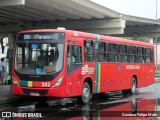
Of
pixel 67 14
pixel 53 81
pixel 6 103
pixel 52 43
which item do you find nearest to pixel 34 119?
pixel 53 81

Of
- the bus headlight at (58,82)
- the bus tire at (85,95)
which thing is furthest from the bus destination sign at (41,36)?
the bus tire at (85,95)

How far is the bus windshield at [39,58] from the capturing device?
1525 cm

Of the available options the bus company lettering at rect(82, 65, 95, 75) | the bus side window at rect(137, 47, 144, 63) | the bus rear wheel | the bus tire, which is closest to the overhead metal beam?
the bus company lettering at rect(82, 65, 95, 75)

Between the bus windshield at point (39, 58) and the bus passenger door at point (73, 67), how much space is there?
0.48m

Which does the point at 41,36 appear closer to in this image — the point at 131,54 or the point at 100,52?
the point at 100,52

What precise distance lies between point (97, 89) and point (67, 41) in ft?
11.3

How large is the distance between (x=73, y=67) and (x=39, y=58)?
1.40 metres

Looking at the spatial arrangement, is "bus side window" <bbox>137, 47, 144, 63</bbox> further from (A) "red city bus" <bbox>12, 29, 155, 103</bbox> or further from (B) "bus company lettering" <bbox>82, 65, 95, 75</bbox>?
(B) "bus company lettering" <bbox>82, 65, 95, 75</bbox>

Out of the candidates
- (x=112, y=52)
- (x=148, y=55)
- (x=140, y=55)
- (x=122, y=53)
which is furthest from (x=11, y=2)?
(x=148, y=55)

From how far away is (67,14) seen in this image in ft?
102

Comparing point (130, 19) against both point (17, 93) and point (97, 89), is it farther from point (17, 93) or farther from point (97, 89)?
point (17, 93)

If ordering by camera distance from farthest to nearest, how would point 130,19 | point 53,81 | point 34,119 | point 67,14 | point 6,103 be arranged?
point 130,19
point 67,14
point 6,103
point 53,81
point 34,119

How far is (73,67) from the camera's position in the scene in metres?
15.8

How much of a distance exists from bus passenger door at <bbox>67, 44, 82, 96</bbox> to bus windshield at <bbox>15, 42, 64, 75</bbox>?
1.59ft
